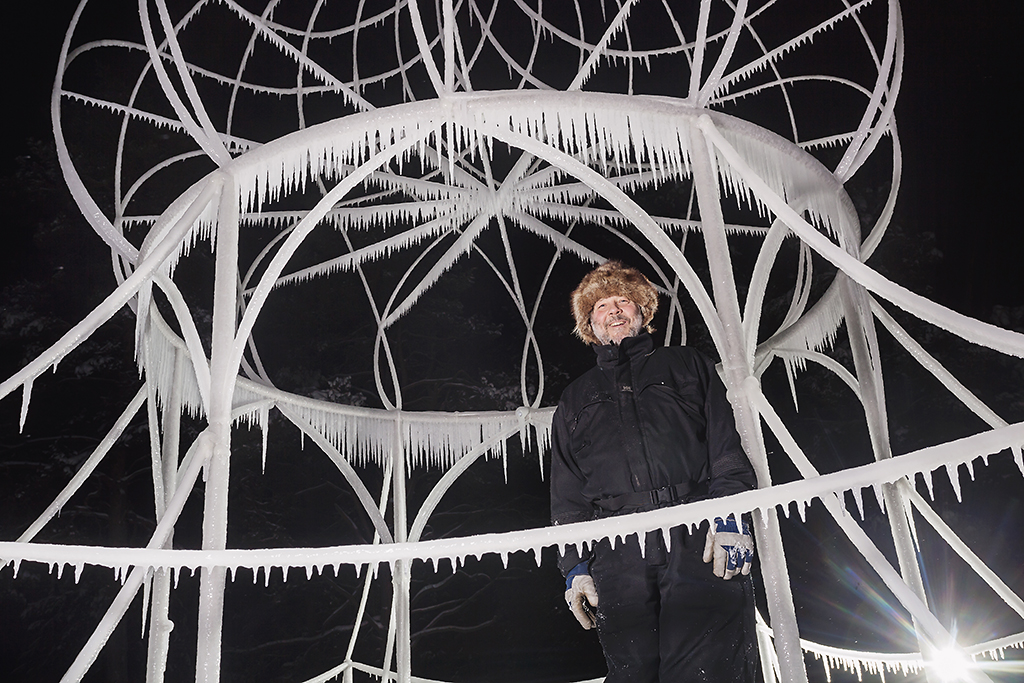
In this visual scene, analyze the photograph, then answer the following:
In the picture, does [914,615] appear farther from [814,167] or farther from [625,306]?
[814,167]

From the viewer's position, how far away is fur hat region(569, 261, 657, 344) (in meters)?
3.26

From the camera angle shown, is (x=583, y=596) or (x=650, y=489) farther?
(x=583, y=596)

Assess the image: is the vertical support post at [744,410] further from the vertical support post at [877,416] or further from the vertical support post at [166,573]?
the vertical support post at [166,573]

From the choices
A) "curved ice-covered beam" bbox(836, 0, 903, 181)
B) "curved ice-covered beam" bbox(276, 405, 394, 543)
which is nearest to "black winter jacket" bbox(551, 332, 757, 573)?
"curved ice-covered beam" bbox(836, 0, 903, 181)

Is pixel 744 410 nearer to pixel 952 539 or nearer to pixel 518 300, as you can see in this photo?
pixel 952 539

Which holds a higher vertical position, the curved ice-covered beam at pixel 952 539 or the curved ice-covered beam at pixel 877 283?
the curved ice-covered beam at pixel 877 283

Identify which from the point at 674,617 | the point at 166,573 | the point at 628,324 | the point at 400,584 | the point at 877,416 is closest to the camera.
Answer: the point at 674,617

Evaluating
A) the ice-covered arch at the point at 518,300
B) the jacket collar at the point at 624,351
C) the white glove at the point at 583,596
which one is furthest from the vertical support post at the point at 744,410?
the white glove at the point at 583,596

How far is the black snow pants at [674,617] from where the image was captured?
249cm

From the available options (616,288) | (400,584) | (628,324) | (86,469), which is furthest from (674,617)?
(400,584)

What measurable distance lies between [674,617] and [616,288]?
1.32 meters

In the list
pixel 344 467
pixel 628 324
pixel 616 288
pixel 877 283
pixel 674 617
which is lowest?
pixel 674 617

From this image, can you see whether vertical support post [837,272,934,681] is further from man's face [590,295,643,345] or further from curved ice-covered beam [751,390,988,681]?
man's face [590,295,643,345]

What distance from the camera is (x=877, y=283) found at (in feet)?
A: 7.91
